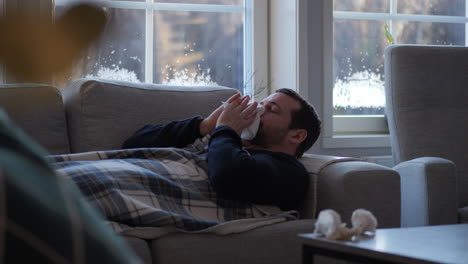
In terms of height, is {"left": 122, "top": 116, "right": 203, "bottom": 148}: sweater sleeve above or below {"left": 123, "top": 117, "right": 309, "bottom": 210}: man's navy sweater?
above

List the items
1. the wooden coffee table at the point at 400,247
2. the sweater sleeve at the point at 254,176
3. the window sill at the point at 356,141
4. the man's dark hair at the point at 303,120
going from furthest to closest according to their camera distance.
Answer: the window sill at the point at 356,141, the man's dark hair at the point at 303,120, the sweater sleeve at the point at 254,176, the wooden coffee table at the point at 400,247

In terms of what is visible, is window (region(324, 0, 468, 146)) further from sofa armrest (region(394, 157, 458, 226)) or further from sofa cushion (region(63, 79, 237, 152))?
sofa cushion (region(63, 79, 237, 152))

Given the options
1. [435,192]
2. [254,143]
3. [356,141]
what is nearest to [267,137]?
[254,143]

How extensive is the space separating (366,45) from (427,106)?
898mm

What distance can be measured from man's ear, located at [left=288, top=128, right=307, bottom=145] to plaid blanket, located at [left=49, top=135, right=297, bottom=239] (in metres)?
0.30

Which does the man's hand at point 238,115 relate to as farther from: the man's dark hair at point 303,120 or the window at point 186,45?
the window at point 186,45

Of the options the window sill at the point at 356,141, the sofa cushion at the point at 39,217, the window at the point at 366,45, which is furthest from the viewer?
the window at the point at 366,45

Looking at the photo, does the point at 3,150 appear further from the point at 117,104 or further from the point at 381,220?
the point at 117,104

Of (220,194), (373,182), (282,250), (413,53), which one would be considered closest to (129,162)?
(220,194)

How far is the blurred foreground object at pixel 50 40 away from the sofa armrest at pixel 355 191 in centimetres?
171

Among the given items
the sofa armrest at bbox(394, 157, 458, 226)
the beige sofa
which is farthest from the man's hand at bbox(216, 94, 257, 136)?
the sofa armrest at bbox(394, 157, 458, 226)

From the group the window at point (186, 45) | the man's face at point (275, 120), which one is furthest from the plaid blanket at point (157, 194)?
the window at point (186, 45)

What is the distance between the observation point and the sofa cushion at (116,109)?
7.27 ft

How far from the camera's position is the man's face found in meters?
2.16
